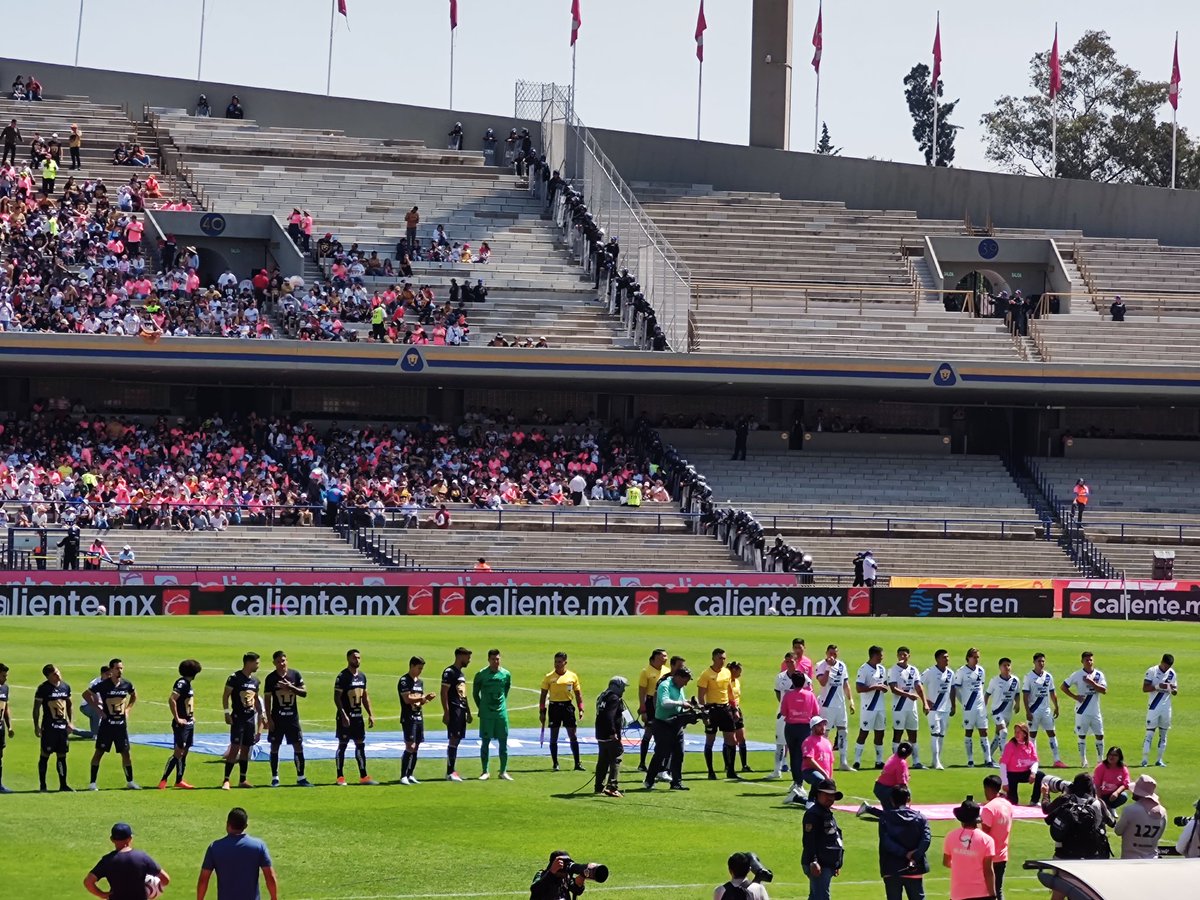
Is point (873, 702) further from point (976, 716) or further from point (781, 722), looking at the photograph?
point (781, 722)

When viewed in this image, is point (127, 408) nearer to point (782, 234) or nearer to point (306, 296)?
point (306, 296)

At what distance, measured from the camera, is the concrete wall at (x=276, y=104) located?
71562 mm

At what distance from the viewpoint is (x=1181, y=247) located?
7338 cm

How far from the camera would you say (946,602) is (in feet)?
164

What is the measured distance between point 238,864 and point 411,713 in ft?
31.8

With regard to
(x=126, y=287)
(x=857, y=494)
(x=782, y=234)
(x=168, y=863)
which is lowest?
(x=168, y=863)

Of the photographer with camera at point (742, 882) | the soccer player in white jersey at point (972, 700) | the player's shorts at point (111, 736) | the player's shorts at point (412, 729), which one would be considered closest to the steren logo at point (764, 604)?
the soccer player in white jersey at point (972, 700)

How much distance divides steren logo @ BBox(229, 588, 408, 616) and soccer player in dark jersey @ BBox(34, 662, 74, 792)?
2131cm

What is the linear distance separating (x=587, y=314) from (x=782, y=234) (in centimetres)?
1119

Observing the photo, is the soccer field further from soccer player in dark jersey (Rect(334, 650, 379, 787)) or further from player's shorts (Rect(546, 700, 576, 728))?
player's shorts (Rect(546, 700, 576, 728))

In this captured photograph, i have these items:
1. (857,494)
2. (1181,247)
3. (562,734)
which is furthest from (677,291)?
(562,734)

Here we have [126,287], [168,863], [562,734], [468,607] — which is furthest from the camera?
[126,287]

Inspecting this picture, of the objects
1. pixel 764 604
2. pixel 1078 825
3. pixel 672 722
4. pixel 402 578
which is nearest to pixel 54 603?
pixel 402 578

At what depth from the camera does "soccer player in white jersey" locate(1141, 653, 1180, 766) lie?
27.0 metres
